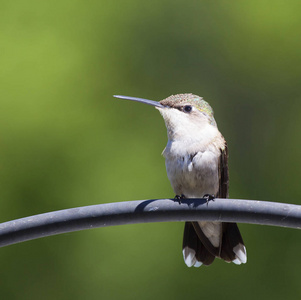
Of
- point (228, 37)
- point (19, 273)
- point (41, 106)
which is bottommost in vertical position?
point (19, 273)

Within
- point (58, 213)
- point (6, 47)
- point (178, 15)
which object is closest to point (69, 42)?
point (6, 47)

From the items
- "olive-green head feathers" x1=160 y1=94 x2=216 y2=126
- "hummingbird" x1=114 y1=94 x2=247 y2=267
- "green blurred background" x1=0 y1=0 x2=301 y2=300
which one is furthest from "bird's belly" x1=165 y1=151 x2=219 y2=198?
"green blurred background" x1=0 y1=0 x2=301 y2=300

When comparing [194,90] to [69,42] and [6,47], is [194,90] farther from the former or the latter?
[6,47]

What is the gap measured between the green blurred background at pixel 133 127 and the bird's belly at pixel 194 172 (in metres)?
3.70

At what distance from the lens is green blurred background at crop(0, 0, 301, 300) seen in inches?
291

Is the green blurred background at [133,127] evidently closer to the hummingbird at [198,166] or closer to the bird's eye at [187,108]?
the hummingbird at [198,166]

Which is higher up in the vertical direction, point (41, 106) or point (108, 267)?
point (41, 106)

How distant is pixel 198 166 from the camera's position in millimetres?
3566

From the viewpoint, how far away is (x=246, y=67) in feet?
29.0

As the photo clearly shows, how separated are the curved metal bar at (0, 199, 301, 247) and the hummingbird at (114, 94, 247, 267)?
3.44ft

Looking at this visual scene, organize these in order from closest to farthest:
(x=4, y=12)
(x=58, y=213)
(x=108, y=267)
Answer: (x=58, y=213), (x=108, y=267), (x=4, y=12)

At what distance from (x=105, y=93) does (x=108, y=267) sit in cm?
232

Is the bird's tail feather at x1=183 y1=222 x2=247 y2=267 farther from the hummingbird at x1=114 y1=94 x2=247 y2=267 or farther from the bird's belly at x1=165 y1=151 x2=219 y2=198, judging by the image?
the bird's belly at x1=165 y1=151 x2=219 y2=198

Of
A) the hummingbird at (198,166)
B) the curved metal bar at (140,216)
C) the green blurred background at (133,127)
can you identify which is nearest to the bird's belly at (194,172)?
the hummingbird at (198,166)
